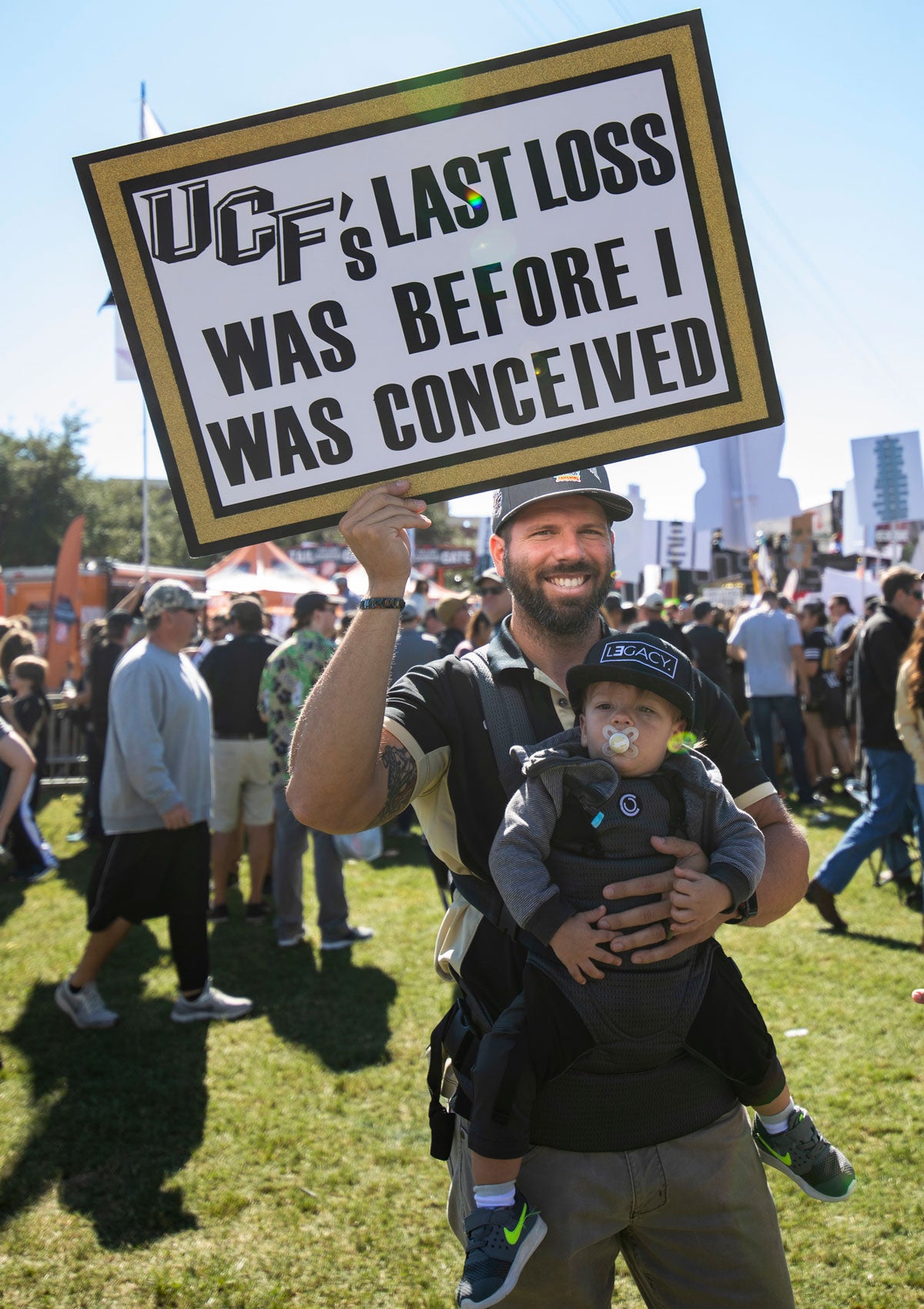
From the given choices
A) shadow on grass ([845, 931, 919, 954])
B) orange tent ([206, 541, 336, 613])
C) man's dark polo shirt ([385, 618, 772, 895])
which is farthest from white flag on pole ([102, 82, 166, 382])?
man's dark polo shirt ([385, 618, 772, 895])

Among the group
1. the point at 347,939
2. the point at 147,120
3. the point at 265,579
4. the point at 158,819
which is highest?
the point at 147,120

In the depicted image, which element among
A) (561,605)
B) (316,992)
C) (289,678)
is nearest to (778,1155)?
(561,605)

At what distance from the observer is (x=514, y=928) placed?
1874 millimetres

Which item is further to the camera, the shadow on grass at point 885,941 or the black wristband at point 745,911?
the shadow on grass at point 885,941

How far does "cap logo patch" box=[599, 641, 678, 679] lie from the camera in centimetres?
186

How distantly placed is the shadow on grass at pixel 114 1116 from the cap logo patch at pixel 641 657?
3.11 m

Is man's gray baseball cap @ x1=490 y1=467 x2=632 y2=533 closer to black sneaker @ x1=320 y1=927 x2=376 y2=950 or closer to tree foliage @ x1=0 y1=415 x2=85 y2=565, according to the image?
black sneaker @ x1=320 y1=927 x2=376 y2=950

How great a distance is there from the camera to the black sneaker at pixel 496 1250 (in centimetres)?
169

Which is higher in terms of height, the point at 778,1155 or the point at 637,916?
the point at 637,916

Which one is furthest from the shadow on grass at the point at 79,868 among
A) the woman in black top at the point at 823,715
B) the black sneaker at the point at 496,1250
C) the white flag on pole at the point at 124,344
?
the woman in black top at the point at 823,715

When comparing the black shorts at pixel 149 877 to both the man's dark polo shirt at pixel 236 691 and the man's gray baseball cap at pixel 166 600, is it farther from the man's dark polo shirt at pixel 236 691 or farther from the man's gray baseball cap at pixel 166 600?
the man's dark polo shirt at pixel 236 691

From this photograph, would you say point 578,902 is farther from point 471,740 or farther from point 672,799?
point 471,740

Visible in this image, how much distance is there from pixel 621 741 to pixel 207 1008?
4.50 m

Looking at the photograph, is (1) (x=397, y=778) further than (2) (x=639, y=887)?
Yes
